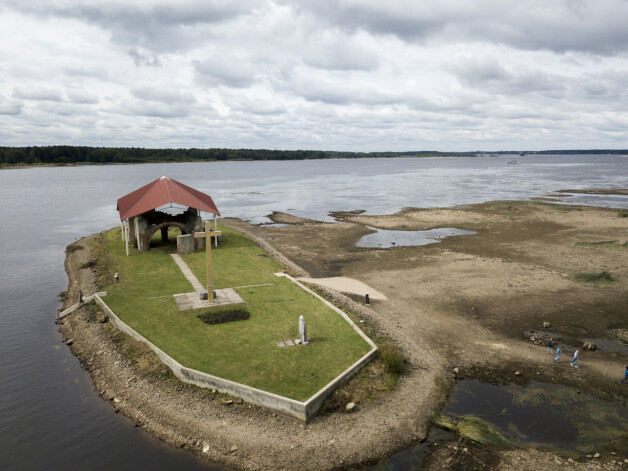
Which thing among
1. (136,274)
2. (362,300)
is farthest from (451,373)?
(136,274)

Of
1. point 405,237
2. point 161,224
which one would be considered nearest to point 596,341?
point 405,237

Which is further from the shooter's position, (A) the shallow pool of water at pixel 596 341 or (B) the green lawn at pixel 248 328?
(A) the shallow pool of water at pixel 596 341

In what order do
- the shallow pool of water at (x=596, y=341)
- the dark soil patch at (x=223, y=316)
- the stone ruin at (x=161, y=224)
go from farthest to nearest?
the stone ruin at (x=161, y=224)
the dark soil patch at (x=223, y=316)
the shallow pool of water at (x=596, y=341)

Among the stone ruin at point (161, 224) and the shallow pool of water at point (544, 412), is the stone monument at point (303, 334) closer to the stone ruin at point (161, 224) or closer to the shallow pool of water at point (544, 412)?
the shallow pool of water at point (544, 412)

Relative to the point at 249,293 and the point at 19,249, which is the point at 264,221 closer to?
the point at 19,249

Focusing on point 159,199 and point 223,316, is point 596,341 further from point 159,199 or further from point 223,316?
point 159,199

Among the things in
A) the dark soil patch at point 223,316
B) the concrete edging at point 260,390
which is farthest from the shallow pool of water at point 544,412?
the dark soil patch at point 223,316
